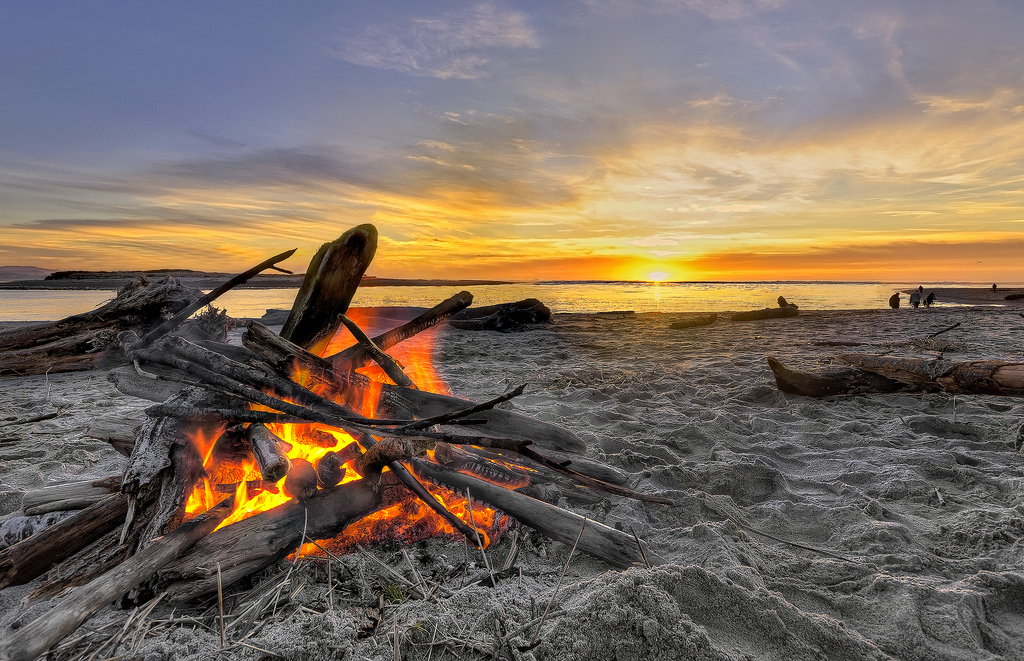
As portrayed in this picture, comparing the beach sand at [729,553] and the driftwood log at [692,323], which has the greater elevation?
the driftwood log at [692,323]

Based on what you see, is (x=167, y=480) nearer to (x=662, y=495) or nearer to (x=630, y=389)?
(x=662, y=495)

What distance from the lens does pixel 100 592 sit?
1.73 metres

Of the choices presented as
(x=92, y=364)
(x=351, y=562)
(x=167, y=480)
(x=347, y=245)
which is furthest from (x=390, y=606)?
(x=92, y=364)

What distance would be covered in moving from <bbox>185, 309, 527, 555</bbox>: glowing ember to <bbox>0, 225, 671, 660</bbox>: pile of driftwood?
0.01 meters

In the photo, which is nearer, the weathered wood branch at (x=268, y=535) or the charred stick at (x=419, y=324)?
the weathered wood branch at (x=268, y=535)

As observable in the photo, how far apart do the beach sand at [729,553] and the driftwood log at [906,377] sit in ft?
0.51

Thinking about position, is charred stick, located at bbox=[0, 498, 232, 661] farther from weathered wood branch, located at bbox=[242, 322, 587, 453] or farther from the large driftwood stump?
the large driftwood stump

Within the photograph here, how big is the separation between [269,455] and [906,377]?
21.9 ft

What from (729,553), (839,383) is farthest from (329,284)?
(839,383)

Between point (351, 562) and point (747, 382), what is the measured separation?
5.77 metres

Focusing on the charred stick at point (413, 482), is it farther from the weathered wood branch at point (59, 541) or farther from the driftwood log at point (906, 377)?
the driftwood log at point (906, 377)

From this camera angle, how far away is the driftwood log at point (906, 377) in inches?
193

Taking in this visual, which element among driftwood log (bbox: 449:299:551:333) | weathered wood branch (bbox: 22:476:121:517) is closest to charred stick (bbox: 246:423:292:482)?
weathered wood branch (bbox: 22:476:121:517)

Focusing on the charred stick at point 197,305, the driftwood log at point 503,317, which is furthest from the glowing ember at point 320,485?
the driftwood log at point 503,317
